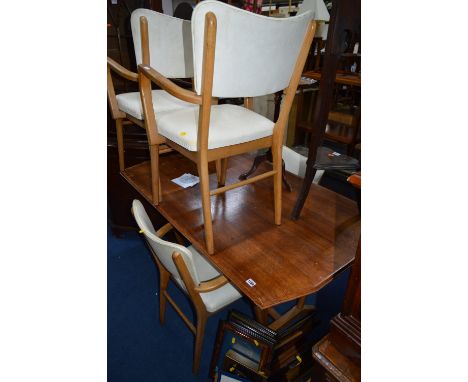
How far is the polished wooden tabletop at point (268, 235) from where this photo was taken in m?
1.11

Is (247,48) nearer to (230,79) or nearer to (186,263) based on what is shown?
(230,79)

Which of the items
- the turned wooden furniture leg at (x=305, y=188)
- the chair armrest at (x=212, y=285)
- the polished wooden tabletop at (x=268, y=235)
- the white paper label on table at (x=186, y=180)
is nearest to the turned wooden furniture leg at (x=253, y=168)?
the polished wooden tabletop at (x=268, y=235)

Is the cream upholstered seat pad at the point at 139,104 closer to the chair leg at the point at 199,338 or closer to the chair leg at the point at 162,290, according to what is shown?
the chair leg at the point at 162,290

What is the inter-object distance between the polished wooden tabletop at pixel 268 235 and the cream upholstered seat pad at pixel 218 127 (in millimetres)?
417

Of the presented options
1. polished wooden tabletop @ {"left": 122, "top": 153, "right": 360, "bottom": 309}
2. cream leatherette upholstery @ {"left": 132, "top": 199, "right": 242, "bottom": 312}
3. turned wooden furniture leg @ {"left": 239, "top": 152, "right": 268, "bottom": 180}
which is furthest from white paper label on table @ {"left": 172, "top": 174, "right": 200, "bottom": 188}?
cream leatherette upholstery @ {"left": 132, "top": 199, "right": 242, "bottom": 312}

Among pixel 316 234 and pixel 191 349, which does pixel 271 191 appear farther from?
pixel 191 349

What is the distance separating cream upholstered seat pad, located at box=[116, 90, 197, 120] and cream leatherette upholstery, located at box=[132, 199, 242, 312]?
1.73 ft

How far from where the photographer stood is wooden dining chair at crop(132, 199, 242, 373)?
1.10 m

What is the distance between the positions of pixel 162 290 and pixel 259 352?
0.63m

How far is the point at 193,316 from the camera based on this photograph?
6.09 ft

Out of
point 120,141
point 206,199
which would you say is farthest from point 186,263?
point 120,141

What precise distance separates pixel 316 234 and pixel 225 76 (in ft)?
2.63

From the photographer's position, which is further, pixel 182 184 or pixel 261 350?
pixel 182 184
